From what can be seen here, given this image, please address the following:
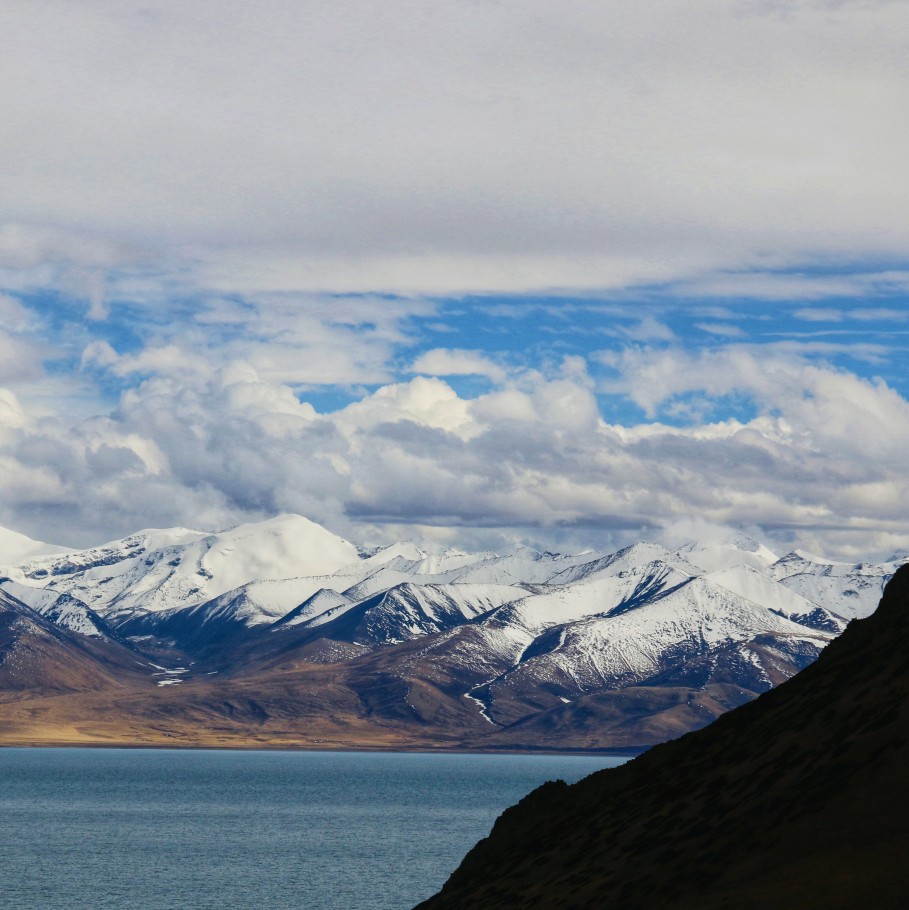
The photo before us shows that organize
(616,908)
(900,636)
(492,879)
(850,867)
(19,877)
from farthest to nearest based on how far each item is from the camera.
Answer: (19,877) < (492,879) < (900,636) < (616,908) < (850,867)

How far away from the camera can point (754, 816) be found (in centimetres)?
5022

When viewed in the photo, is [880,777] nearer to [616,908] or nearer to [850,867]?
[850,867]

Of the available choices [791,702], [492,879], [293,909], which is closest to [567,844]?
[492,879]

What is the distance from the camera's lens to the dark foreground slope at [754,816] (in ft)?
137

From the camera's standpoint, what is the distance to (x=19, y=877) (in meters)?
146

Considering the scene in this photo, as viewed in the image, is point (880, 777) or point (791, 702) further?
point (791, 702)

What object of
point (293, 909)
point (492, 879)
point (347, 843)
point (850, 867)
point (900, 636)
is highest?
point (900, 636)

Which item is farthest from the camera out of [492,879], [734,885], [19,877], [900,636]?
[19,877]

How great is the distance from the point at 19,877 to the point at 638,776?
98402 mm

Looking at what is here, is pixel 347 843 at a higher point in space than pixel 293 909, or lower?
lower

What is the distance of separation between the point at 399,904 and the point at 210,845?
62.2m

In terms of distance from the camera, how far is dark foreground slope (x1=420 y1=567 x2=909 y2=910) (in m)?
41.8

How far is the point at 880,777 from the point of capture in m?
45.6

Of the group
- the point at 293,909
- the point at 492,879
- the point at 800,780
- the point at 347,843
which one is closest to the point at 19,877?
the point at 293,909
